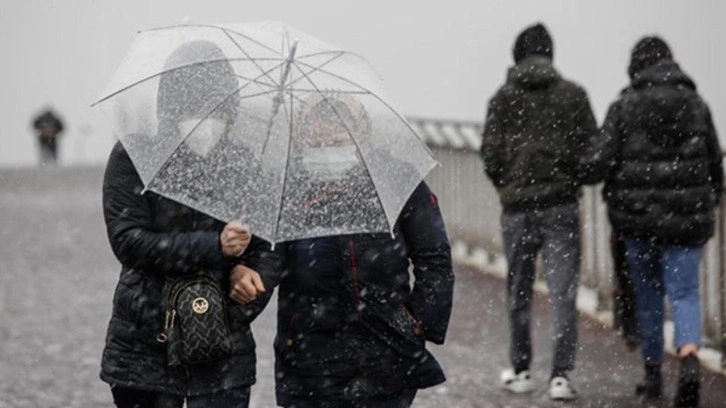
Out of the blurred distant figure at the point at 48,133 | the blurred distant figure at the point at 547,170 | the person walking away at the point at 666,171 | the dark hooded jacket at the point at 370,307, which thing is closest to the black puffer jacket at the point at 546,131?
the blurred distant figure at the point at 547,170

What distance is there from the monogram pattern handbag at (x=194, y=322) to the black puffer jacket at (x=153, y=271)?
0.05 meters

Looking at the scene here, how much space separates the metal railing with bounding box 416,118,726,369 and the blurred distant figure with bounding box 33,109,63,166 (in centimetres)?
2564

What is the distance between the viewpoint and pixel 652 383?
8.08 meters

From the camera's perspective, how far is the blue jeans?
7.90 metres

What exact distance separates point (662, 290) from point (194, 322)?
3.92 metres

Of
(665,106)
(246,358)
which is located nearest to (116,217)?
(246,358)

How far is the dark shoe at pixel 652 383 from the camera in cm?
808

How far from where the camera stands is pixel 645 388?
26.6 feet

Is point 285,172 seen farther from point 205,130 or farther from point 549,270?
point 549,270

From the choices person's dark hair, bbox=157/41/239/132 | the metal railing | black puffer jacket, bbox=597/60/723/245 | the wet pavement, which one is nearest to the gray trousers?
the wet pavement

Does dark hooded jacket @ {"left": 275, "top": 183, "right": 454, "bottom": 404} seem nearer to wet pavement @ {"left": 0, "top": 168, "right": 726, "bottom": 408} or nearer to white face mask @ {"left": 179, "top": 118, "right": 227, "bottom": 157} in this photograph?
white face mask @ {"left": 179, "top": 118, "right": 227, "bottom": 157}

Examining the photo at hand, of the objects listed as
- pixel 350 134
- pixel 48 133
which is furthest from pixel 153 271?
pixel 48 133

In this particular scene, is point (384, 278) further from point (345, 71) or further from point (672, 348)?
point (672, 348)

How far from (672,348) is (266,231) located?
525 cm
